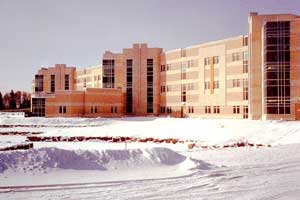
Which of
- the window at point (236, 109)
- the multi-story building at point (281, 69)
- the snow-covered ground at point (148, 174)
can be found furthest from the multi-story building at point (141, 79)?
the snow-covered ground at point (148, 174)

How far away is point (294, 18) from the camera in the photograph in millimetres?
47906

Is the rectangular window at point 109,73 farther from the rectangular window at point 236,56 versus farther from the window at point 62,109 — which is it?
the rectangular window at point 236,56

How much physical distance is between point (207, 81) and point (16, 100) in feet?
349

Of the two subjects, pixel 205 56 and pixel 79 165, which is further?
pixel 205 56

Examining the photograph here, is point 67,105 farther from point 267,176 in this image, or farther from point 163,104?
point 267,176

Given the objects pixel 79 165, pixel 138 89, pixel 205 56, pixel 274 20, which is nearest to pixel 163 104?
pixel 138 89

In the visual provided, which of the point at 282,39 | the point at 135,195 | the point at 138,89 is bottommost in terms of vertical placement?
the point at 135,195

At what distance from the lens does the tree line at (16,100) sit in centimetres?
13819

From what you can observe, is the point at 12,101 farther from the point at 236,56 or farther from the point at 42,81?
the point at 236,56

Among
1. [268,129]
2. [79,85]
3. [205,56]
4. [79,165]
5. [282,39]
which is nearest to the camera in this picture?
[79,165]

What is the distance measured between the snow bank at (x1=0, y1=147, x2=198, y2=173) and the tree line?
420 feet

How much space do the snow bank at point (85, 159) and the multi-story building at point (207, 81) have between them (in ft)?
109

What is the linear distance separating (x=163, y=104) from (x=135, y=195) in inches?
2468

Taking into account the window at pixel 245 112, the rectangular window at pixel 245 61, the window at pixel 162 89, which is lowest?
the window at pixel 245 112
